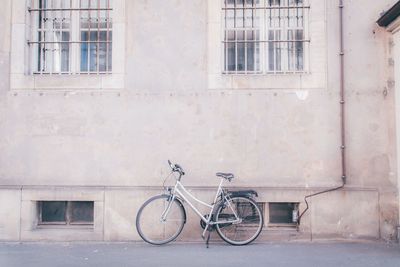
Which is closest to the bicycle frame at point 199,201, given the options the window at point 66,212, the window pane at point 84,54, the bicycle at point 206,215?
the bicycle at point 206,215

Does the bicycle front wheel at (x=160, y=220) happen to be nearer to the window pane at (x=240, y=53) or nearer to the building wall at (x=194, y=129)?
the building wall at (x=194, y=129)

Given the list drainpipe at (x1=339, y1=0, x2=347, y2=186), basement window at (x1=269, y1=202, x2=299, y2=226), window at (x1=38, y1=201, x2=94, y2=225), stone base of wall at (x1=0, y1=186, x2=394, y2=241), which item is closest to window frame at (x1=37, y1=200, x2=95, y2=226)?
window at (x1=38, y1=201, x2=94, y2=225)

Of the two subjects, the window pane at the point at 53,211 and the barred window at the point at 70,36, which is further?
the barred window at the point at 70,36

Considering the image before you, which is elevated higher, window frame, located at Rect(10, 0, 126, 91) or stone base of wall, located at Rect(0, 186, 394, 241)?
window frame, located at Rect(10, 0, 126, 91)

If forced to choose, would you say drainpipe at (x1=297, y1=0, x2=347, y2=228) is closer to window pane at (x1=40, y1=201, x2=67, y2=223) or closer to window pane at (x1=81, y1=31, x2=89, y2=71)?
window pane at (x1=40, y1=201, x2=67, y2=223)

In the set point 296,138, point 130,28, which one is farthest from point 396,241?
point 130,28

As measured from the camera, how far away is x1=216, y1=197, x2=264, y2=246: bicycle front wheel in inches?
288

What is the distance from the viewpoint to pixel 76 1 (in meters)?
8.08

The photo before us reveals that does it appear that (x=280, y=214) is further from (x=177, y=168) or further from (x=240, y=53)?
(x=240, y=53)

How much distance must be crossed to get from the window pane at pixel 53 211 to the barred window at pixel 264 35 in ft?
12.6

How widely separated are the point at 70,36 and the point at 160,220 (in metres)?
3.73

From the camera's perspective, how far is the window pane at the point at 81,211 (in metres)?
7.81

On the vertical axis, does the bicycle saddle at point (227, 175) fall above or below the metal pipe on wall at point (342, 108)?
below

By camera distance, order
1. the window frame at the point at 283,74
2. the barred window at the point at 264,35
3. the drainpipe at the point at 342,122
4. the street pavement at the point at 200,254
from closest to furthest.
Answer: the street pavement at the point at 200,254, the drainpipe at the point at 342,122, the window frame at the point at 283,74, the barred window at the point at 264,35
